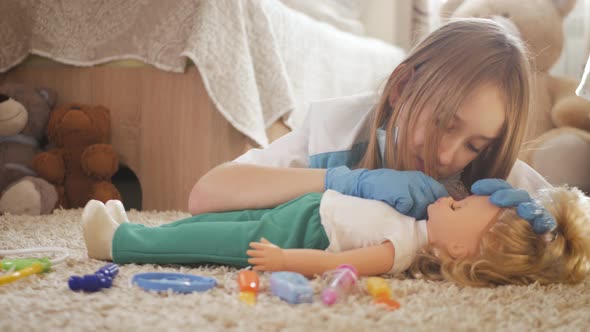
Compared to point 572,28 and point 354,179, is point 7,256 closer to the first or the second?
point 354,179

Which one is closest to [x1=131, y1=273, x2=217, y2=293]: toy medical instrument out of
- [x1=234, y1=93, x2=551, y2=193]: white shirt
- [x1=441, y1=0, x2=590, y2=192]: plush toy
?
[x1=234, y1=93, x2=551, y2=193]: white shirt

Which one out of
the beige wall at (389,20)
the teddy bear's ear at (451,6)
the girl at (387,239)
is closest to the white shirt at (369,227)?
the girl at (387,239)

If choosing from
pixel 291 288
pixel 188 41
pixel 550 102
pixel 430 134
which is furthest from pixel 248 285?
pixel 550 102

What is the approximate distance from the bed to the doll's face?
28.7 inches

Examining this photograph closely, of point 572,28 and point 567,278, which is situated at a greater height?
point 572,28

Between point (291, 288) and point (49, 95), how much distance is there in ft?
3.88

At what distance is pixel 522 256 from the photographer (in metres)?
0.81

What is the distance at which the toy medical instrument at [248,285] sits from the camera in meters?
0.69

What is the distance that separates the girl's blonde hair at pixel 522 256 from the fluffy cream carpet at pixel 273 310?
3cm

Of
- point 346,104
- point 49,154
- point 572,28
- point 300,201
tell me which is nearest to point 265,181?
point 300,201

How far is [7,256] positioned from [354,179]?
1.87 feet

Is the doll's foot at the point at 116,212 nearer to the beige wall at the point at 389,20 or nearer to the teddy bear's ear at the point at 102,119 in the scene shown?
the teddy bear's ear at the point at 102,119

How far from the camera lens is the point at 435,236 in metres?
0.85

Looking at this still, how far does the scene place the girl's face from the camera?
3.06ft
